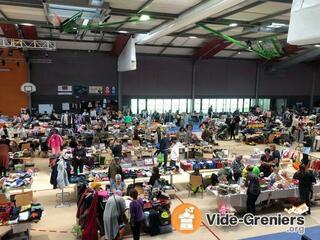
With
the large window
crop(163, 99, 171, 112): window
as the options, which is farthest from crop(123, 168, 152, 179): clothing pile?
crop(163, 99, 171, 112): window

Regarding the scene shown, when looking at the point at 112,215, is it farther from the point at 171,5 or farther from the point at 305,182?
the point at 171,5

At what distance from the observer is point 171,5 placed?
32.6 ft

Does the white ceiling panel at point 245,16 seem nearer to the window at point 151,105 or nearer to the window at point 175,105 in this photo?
the window at point 151,105

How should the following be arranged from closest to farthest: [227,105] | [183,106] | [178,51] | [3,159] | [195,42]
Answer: [3,159] → [195,42] → [178,51] → [183,106] → [227,105]

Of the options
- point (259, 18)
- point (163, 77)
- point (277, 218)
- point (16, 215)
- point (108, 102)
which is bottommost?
point (277, 218)

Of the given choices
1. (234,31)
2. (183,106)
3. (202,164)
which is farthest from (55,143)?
(183,106)

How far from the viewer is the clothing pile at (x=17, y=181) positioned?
25.2 ft

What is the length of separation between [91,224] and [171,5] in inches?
285

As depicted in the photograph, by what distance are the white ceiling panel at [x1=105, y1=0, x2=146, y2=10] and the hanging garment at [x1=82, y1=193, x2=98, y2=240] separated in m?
6.33

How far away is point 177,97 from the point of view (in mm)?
25234

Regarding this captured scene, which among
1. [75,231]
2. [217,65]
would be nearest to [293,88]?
[217,65]

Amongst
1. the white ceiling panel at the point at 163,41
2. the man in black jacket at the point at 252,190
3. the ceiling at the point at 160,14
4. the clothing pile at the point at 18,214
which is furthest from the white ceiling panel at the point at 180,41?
the clothing pile at the point at 18,214

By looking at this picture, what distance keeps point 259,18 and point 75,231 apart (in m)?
9.71

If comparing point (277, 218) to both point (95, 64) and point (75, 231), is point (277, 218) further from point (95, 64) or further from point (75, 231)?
point (95, 64)
